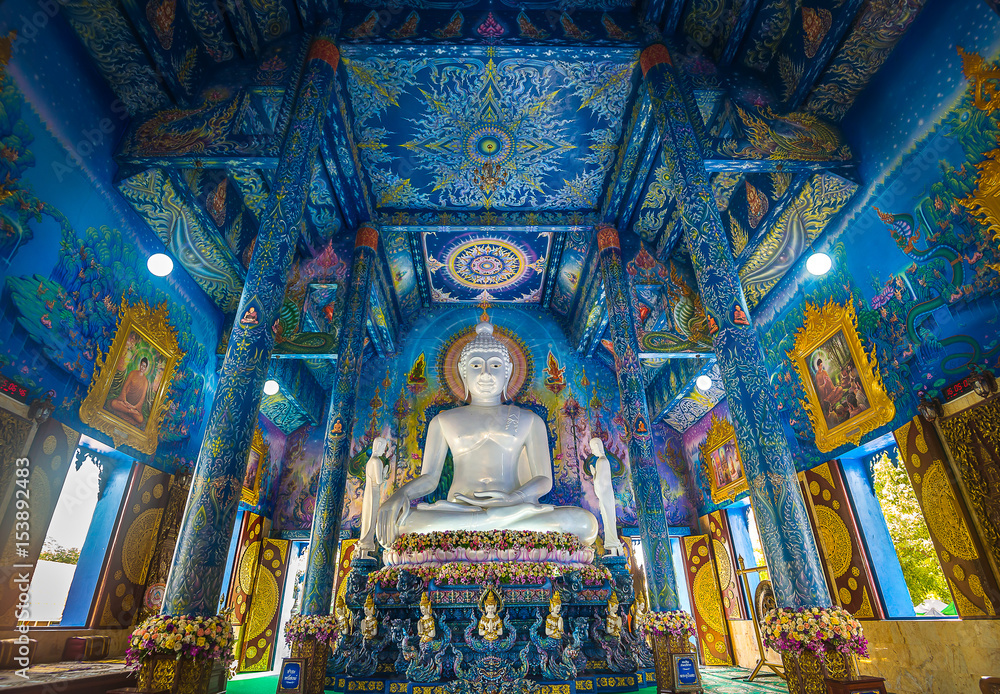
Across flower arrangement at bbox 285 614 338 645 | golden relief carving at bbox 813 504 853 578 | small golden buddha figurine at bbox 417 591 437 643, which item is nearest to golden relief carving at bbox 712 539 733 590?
golden relief carving at bbox 813 504 853 578

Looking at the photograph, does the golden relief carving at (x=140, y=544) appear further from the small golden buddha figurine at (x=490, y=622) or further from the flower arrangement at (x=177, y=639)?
the small golden buddha figurine at (x=490, y=622)

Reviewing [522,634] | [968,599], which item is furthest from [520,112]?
[968,599]

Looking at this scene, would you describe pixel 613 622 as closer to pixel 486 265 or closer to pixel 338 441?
pixel 338 441

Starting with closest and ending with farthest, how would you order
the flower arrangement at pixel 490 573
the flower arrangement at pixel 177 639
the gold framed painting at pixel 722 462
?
1. the flower arrangement at pixel 177 639
2. the flower arrangement at pixel 490 573
3. the gold framed painting at pixel 722 462

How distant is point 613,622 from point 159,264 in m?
7.49

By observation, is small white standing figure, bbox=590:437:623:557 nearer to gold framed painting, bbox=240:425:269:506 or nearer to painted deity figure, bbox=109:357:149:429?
A: gold framed painting, bbox=240:425:269:506

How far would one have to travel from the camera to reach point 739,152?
5.96 metres

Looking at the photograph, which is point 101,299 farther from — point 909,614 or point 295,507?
point 909,614

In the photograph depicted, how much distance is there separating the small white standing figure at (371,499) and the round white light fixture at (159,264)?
13.3 ft

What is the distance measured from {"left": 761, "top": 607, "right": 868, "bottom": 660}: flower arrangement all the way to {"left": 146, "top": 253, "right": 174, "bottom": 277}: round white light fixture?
808 centimetres

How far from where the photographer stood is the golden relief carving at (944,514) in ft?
16.6

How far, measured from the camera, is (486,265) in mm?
10883

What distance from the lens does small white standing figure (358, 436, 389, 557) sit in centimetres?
848

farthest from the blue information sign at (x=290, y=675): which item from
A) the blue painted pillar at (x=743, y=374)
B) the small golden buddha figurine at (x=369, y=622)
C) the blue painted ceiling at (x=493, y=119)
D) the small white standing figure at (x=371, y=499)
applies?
the blue painted pillar at (x=743, y=374)
